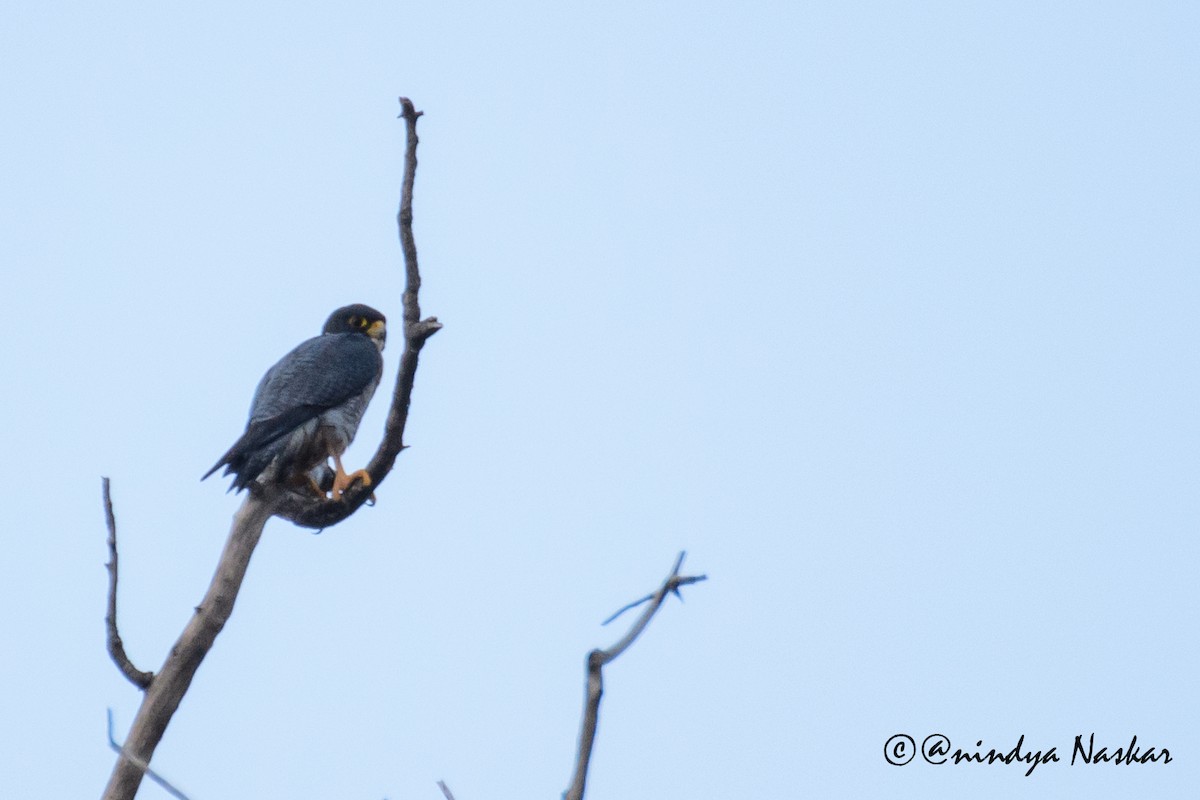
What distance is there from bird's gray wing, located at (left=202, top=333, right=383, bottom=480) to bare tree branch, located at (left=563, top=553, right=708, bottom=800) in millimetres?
3732

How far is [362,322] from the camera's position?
7.60 metres

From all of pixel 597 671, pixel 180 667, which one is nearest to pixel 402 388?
pixel 180 667

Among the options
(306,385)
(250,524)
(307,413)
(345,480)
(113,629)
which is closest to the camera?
(113,629)

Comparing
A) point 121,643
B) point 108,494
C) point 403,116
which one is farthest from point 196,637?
point 403,116

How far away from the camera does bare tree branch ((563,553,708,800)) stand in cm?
205

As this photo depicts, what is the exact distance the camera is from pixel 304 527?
212 inches

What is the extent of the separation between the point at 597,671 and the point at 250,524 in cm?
281

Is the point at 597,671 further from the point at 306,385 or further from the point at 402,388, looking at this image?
the point at 306,385

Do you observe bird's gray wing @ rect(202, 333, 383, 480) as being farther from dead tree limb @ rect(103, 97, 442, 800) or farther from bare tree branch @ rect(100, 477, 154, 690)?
bare tree branch @ rect(100, 477, 154, 690)

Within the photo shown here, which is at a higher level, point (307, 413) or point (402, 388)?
point (307, 413)

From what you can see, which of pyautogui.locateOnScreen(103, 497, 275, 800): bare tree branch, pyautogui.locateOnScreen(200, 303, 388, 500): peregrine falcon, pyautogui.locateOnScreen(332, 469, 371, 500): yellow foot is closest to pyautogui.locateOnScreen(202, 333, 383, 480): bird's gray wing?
pyautogui.locateOnScreen(200, 303, 388, 500): peregrine falcon

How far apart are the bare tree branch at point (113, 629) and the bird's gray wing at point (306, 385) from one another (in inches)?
68.6

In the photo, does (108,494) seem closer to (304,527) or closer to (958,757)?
(304,527)

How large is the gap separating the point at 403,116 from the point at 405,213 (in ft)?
1.03
